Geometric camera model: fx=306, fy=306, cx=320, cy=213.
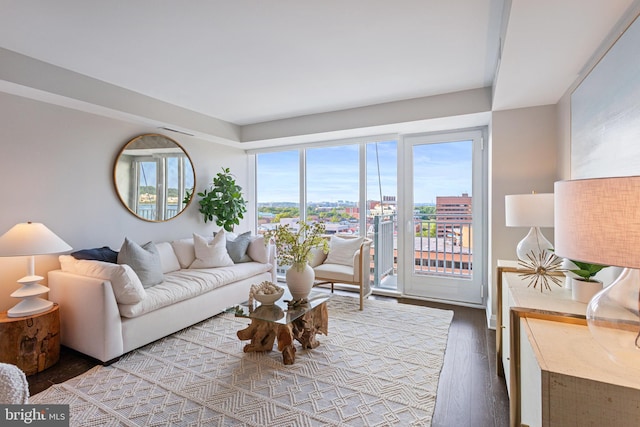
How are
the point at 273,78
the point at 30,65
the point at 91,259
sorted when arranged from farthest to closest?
the point at 273,78 → the point at 91,259 → the point at 30,65

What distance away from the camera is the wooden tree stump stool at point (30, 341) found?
2.19 metres

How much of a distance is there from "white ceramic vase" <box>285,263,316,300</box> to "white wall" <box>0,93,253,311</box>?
7.21 feet

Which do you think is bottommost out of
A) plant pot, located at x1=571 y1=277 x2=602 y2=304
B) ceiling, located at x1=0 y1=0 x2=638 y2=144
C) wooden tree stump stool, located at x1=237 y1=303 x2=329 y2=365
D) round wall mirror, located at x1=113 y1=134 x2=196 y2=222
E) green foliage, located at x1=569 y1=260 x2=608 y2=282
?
wooden tree stump stool, located at x1=237 y1=303 x2=329 y2=365

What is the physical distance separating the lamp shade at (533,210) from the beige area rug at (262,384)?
4.18 ft

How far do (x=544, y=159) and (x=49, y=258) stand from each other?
481cm

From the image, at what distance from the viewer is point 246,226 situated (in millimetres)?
5398

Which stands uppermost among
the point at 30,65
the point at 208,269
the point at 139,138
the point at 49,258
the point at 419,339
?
the point at 30,65

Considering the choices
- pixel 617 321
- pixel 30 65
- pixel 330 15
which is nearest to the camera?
pixel 617 321

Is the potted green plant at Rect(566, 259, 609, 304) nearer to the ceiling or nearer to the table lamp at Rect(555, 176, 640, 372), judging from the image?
the table lamp at Rect(555, 176, 640, 372)

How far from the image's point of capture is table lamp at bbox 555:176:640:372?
0.82 m

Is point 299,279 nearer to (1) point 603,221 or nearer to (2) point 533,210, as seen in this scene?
(2) point 533,210

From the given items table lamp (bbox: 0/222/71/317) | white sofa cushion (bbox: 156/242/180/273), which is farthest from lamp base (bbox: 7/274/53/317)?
white sofa cushion (bbox: 156/242/180/273)

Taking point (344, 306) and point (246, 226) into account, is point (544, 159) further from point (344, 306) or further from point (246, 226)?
point (246, 226)

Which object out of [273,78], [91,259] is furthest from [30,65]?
[273,78]
